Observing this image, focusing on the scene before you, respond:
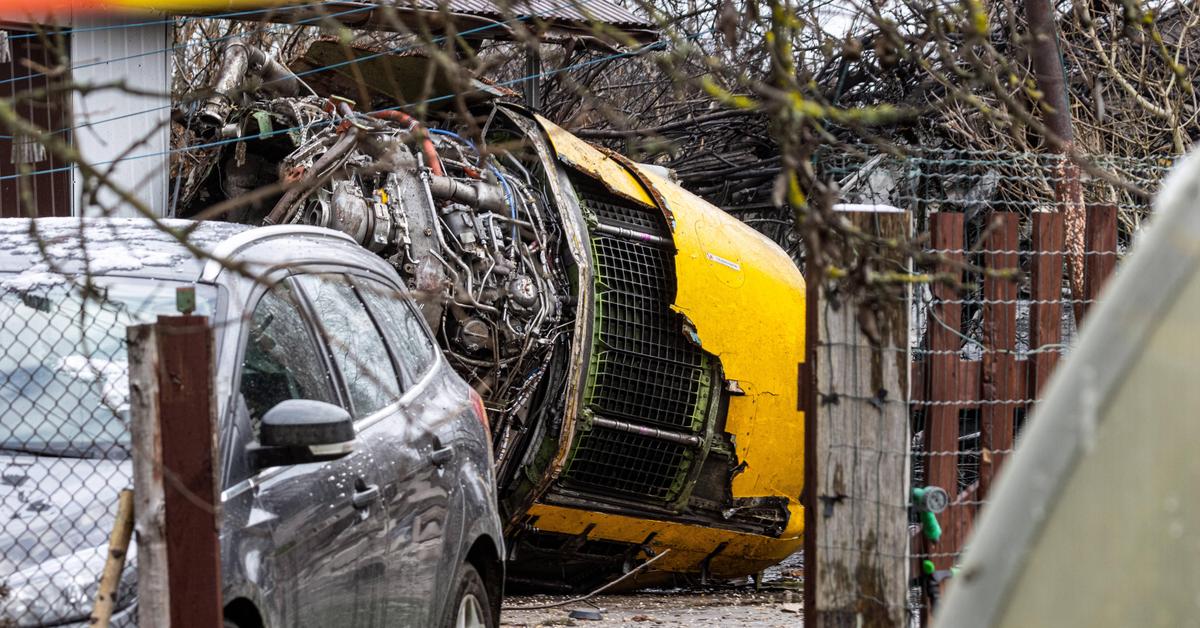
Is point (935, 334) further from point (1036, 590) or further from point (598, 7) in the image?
point (598, 7)

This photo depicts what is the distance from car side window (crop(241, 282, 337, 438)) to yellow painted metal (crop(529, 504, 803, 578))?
3542 mm

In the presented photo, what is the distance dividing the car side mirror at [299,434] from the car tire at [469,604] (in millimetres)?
1331

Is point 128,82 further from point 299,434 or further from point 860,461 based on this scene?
point 860,461

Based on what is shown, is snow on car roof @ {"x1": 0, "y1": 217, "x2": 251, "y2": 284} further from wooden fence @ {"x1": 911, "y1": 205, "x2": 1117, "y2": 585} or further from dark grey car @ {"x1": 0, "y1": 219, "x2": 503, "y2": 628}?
wooden fence @ {"x1": 911, "y1": 205, "x2": 1117, "y2": 585}

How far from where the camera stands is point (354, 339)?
5.02 metres

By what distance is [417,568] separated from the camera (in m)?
4.88

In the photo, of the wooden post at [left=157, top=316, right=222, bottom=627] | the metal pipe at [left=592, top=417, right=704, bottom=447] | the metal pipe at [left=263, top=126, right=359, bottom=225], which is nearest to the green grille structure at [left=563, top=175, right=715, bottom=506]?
the metal pipe at [left=592, top=417, right=704, bottom=447]

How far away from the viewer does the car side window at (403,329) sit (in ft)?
17.4

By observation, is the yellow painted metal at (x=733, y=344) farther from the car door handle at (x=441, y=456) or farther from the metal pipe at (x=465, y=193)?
the car door handle at (x=441, y=456)

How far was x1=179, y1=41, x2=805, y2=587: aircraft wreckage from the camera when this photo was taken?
26.1 ft

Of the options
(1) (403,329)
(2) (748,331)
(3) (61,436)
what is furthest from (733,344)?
(3) (61,436)

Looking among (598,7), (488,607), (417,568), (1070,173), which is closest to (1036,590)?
(417,568)

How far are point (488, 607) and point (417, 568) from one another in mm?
824

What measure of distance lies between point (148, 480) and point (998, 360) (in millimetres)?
2633
